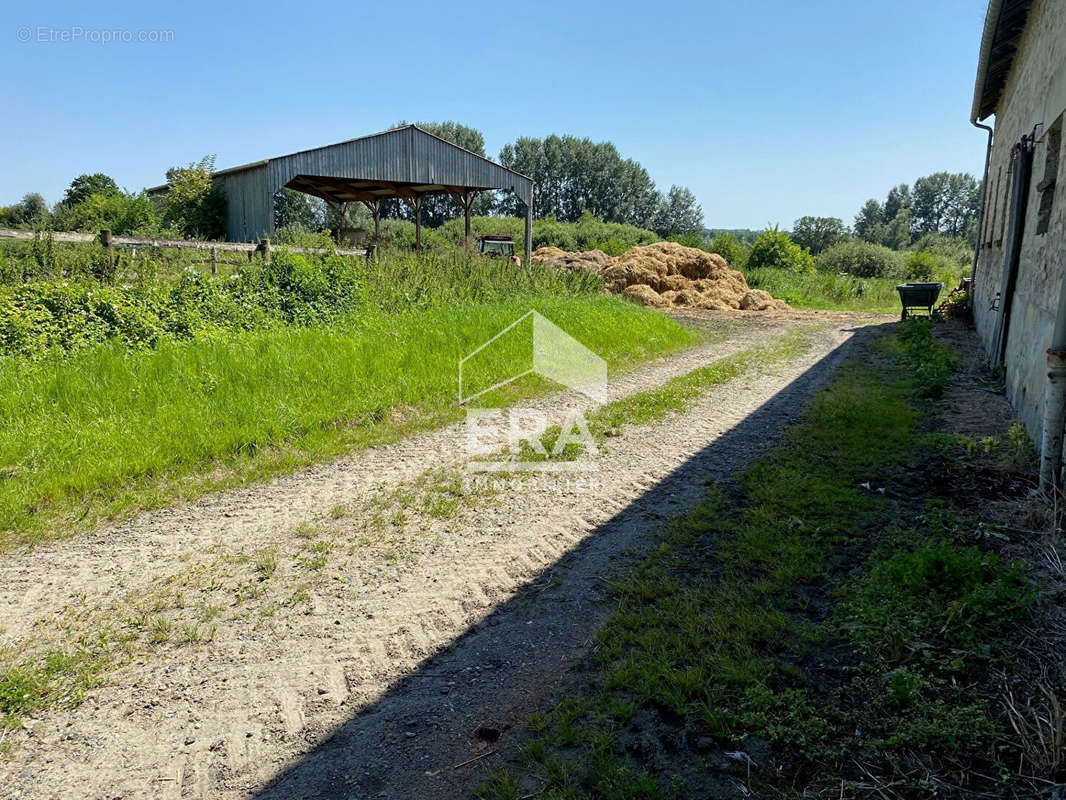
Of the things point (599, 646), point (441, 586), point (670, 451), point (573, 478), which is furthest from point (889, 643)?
point (670, 451)

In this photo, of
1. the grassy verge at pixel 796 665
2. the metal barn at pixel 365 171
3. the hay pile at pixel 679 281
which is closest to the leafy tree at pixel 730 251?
the hay pile at pixel 679 281

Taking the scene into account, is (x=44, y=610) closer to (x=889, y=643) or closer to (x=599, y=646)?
(x=599, y=646)

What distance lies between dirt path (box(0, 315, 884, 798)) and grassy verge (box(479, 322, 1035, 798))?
0.99ft

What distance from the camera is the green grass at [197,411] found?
486 centimetres

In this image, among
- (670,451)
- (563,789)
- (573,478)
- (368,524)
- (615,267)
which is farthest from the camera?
(615,267)

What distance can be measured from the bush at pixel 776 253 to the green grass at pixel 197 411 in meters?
28.1

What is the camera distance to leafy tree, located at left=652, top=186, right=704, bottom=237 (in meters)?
91.1

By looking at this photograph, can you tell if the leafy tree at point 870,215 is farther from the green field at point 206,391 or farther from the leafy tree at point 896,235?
the green field at point 206,391

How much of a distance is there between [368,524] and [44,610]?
1.85 m

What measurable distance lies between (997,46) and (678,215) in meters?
84.9

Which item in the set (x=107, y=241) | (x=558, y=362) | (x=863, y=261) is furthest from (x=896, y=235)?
(x=107, y=241)

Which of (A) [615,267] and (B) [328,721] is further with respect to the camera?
(A) [615,267]

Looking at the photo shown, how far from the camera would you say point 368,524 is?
15.1 feet

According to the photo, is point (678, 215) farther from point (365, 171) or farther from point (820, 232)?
point (365, 171)
